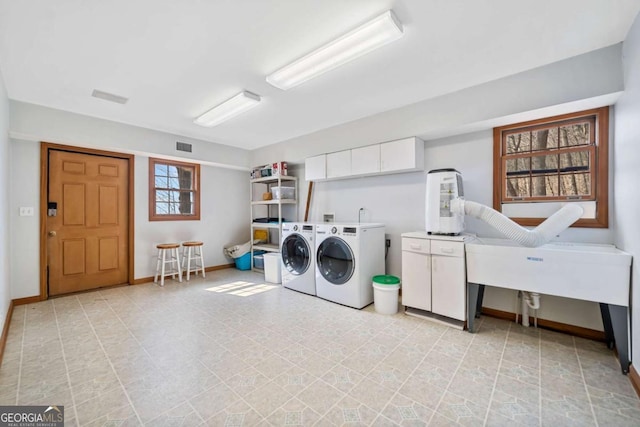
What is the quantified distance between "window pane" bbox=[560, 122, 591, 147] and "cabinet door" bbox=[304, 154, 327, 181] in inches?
114

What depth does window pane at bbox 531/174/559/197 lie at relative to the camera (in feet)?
8.95

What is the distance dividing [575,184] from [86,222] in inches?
250

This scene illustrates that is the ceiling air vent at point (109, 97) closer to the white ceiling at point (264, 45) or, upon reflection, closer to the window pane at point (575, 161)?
the white ceiling at point (264, 45)

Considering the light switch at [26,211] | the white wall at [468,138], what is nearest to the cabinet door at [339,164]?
the white wall at [468,138]

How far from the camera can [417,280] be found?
2.97 meters

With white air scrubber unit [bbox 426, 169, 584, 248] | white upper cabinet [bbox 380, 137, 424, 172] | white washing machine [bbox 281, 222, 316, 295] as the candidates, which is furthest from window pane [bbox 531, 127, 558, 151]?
white washing machine [bbox 281, 222, 316, 295]

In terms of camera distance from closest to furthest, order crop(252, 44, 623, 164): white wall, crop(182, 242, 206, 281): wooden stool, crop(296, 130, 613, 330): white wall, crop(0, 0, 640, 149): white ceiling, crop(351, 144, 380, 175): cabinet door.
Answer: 1. crop(0, 0, 640, 149): white ceiling
2. crop(252, 44, 623, 164): white wall
3. crop(296, 130, 613, 330): white wall
4. crop(351, 144, 380, 175): cabinet door
5. crop(182, 242, 206, 281): wooden stool

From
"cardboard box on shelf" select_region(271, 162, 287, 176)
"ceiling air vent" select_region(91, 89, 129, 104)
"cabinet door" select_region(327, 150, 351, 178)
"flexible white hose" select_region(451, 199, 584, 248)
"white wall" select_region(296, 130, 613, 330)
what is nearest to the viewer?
"flexible white hose" select_region(451, 199, 584, 248)

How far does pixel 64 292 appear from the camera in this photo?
3854mm

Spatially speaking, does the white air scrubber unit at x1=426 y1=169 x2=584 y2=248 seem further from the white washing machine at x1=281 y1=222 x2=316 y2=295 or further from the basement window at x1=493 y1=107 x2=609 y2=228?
the white washing machine at x1=281 y1=222 x2=316 y2=295

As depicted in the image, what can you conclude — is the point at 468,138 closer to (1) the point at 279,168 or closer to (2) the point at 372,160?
(2) the point at 372,160

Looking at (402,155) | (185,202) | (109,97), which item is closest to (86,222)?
(185,202)

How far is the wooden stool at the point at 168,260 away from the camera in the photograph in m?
4.41

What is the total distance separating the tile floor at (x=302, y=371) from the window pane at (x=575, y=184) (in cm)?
142
